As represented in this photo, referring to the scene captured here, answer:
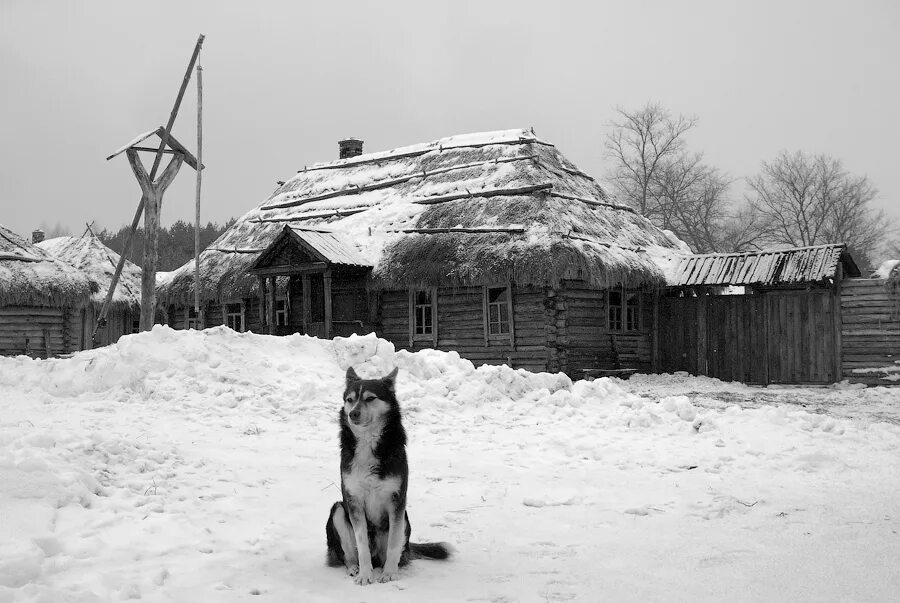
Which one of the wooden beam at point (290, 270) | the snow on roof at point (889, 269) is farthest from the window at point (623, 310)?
the wooden beam at point (290, 270)

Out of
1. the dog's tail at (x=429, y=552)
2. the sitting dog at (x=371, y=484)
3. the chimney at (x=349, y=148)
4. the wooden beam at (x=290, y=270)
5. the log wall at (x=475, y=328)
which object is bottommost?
the dog's tail at (x=429, y=552)

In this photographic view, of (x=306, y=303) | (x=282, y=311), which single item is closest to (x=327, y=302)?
(x=306, y=303)

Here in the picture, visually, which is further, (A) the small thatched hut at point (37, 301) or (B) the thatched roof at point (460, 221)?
(A) the small thatched hut at point (37, 301)

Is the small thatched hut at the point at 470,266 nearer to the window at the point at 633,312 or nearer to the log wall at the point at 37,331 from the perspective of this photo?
the window at the point at 633,312

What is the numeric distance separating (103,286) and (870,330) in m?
26.6

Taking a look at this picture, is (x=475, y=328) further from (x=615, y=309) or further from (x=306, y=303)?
(x=306, y=303)

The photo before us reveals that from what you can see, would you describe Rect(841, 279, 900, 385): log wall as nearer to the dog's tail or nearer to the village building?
the village building

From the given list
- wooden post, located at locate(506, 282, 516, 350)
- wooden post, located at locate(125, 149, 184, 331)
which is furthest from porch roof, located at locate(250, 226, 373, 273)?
wooden post, located at locate(125, 149, 184, 331)

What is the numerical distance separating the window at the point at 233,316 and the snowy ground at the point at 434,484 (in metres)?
12.1

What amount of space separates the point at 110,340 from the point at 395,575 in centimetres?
2966

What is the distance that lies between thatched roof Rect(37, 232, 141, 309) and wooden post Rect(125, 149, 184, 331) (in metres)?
15.4

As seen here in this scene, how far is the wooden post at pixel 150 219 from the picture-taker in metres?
15.6

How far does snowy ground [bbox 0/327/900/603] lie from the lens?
4.50 m

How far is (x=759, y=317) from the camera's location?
1856 cm
